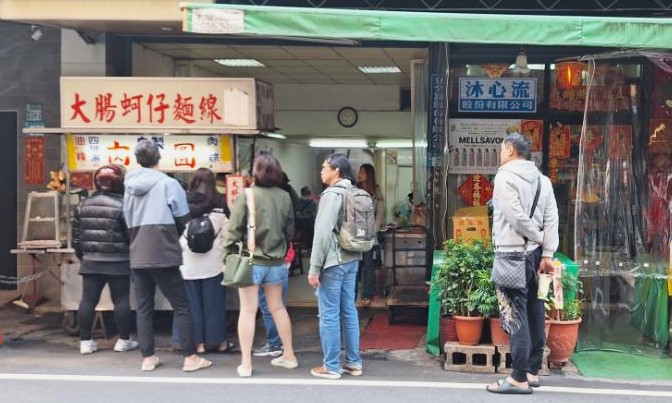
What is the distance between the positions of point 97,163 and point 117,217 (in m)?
1.26

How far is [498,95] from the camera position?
8469 millimetres

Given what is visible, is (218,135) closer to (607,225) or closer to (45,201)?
(45,201)

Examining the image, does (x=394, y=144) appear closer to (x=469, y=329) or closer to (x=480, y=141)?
(x=480, y=141)

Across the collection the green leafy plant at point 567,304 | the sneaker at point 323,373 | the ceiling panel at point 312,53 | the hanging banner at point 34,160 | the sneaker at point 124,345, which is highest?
the ceiling panel at point 312,53

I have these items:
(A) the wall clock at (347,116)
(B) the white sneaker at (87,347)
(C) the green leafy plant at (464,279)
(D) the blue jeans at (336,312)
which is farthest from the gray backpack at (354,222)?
(A) the wall clock at (347,116)

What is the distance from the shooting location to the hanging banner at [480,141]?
8477 millimetres

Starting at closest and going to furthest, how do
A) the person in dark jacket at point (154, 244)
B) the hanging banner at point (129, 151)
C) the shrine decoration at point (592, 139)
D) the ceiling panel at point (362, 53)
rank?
the person in dark jacket at point (154, 244) < the shrine decoration at point (592, 139) < the hanging banner at point (129, 151) < the ceiling panel at point (362, 53)

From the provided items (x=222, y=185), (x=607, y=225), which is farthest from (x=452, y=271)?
(x=222, y=185)

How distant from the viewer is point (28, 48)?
9008mm

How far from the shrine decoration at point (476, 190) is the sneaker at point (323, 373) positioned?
140 inches

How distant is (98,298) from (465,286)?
319cm

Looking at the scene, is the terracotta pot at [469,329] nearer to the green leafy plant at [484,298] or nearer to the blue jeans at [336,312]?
the green leafy plant at [484,298]

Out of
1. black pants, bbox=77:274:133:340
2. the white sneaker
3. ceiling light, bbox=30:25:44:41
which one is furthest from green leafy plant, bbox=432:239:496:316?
ceiling light, bbox=30:25:44:41

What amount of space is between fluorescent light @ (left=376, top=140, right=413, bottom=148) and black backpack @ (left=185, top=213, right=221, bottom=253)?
8504mm
